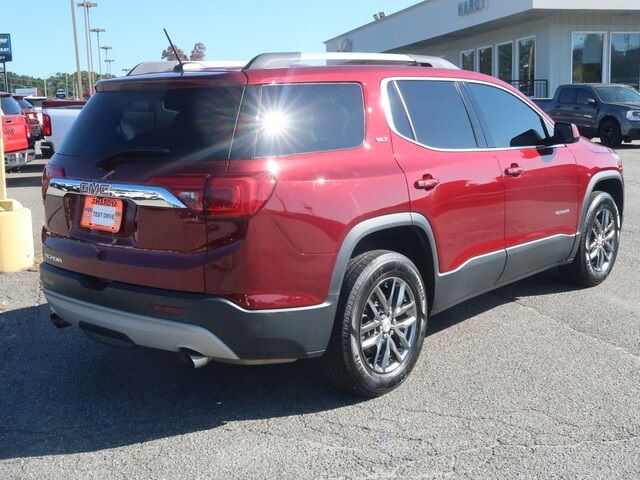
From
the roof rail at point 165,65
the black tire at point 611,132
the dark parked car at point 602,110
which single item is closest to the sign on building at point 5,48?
the dark parked car at point 602,110

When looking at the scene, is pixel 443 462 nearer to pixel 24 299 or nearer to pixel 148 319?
pixel 148 319

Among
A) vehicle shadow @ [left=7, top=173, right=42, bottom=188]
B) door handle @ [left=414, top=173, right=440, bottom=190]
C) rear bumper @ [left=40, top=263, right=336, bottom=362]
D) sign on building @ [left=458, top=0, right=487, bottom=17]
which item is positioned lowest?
vehicle shadow @ [left=7, top=173, right=42, bottom=188]

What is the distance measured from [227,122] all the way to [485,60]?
101 ft

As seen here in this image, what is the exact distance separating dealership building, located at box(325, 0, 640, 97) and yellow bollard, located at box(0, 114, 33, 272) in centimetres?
2212

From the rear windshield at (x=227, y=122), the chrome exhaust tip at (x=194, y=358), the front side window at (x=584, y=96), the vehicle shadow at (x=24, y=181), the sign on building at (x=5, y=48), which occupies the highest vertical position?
the sign on building at (x=5, y=48)

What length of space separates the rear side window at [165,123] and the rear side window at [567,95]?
19.2 meters

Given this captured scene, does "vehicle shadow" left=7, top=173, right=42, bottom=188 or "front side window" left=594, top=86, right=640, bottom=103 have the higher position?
"front side window" left=594, top=86, right=640, bottom=103

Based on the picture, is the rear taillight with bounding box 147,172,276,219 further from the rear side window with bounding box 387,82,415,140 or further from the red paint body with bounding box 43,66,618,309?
the rear side window with bounding box 387,82,415,140

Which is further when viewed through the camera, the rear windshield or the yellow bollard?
the yellow bollard

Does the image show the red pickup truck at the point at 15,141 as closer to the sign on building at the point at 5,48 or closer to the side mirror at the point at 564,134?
the side mirror at the point at 564,134

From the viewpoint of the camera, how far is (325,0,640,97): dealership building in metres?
26.6

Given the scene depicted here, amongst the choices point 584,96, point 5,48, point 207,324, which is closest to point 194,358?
point 207,324

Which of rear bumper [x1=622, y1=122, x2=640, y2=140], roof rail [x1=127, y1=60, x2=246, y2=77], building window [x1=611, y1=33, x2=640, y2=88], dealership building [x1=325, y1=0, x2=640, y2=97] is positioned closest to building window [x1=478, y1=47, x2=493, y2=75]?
dealership building [x1=325, y1=0, x2=640, y2=97]

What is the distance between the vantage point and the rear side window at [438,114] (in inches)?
176
